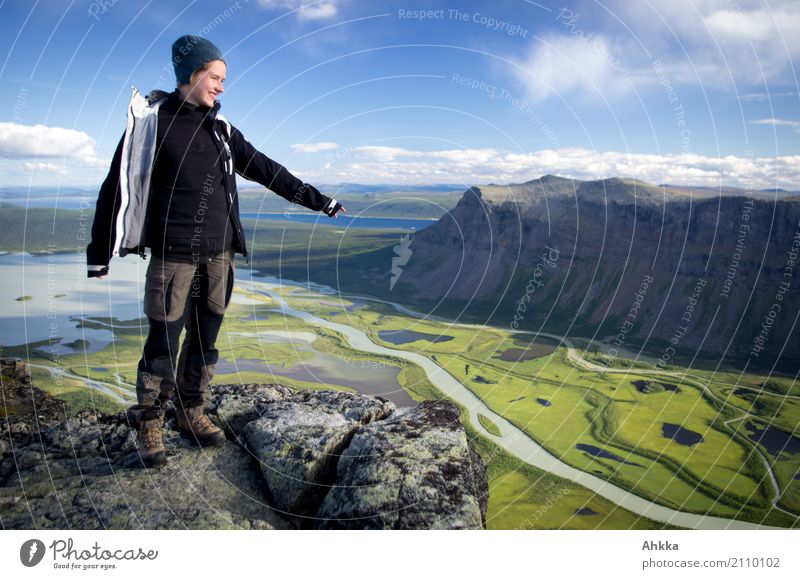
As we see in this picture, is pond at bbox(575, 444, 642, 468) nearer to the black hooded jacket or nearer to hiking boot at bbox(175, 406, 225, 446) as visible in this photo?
hiking boot at bbox(175, 406, 225, 446)

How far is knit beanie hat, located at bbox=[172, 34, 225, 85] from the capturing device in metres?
4.46

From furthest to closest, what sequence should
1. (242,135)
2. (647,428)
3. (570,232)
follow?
1. (570,232)
2. (647,428)
3. (242,135)

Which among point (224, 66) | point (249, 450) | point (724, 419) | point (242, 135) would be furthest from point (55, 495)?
point (724, 419)

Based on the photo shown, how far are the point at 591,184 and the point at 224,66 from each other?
402 feet

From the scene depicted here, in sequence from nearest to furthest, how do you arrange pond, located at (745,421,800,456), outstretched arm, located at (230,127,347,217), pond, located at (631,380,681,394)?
outstretched arm, located at (230,127,347,217), pond, located at (745,421,800,456), pond, located at (631,380,681,394)

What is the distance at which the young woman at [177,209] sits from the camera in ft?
14.0

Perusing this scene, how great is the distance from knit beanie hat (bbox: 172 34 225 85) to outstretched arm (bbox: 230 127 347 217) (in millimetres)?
633

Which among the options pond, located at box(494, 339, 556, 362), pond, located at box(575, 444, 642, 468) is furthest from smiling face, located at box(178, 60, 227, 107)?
pond, located at box(494, 339, 556, 362)

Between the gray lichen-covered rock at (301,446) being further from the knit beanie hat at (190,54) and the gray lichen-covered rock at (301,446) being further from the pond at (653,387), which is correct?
the pond at (653,387)

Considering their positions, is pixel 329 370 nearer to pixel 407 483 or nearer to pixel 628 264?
pixel 407 483

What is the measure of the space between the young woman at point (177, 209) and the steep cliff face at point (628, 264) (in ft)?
223

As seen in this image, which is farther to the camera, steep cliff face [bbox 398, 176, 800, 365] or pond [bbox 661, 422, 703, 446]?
steep cliff face [bbox 398, 176, 800, 365]

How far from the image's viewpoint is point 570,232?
11319 centimetres
